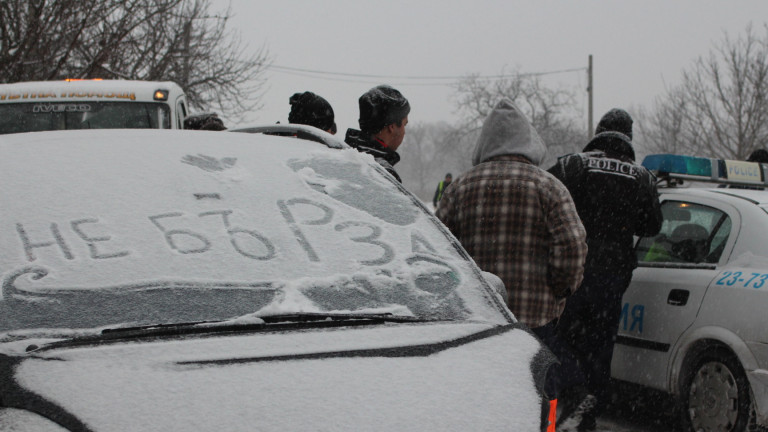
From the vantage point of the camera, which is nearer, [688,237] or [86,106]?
[688,237]

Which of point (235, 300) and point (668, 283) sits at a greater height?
point (235, 300)

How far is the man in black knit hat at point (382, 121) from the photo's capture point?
396cm

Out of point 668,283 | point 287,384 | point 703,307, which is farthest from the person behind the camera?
point 668,283

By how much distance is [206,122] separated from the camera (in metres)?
5.80

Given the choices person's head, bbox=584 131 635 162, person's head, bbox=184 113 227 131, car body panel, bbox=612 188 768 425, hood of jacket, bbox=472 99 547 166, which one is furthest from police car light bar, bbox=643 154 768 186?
person's head, bbox=184 113 227 131

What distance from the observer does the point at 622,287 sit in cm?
466

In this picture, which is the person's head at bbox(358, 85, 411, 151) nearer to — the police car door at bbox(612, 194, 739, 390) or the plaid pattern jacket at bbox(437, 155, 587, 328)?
the plaid pattern jacket at bbox(437, 155, 587, 328)

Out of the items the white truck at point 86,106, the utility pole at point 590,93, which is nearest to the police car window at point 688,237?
the white truck at point 86,106

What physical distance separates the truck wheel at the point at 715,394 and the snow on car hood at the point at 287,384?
9.34ft

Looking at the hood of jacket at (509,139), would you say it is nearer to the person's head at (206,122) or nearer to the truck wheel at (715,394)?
the truck wheel at (715,394)

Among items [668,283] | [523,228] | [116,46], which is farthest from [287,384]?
[116,46]

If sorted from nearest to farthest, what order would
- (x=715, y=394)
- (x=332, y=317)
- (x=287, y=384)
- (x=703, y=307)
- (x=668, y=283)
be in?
1. (x=287, y=384)
2. (x=332, y=317)
3. (x=715, y=394)
4. (x=703, y=307)
5. (x=668, y=283)

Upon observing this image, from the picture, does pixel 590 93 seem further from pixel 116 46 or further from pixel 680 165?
pixel 680 165

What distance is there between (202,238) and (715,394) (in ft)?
10.8
